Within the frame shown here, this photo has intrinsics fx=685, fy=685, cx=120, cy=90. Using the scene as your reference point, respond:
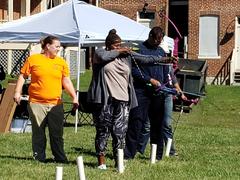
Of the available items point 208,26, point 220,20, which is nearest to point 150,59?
point 220,20

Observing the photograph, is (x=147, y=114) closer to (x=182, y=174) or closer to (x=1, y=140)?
(x=182, y=174)

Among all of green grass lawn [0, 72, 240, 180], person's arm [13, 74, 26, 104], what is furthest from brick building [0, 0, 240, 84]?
person's arm [13, 74, 26, 104]

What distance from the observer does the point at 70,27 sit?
14531 mm

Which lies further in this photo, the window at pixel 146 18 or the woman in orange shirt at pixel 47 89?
the window at pixel 146 18

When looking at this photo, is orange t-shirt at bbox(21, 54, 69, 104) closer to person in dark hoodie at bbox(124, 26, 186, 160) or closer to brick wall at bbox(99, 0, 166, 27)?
person in dark hoodie at bbox(124, 26, 186, 160)

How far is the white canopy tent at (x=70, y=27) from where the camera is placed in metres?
14.4

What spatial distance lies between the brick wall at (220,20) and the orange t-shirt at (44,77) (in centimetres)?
2308

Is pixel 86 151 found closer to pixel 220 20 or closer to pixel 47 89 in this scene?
pixel 47 89

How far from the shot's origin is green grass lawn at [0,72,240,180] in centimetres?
870

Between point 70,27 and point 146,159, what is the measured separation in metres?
5.11

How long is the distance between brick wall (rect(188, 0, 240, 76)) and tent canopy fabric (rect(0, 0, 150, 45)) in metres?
16.8

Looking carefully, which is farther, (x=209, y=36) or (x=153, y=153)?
(x=209, y=36)

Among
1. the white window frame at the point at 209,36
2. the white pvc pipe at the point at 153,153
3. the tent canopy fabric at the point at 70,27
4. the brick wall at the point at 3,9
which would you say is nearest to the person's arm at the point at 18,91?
the white pvc pipe at the point at 153,153

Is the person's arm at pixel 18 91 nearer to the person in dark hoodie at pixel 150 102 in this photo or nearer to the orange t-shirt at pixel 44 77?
the orange t-shirt at pixel 44 77
